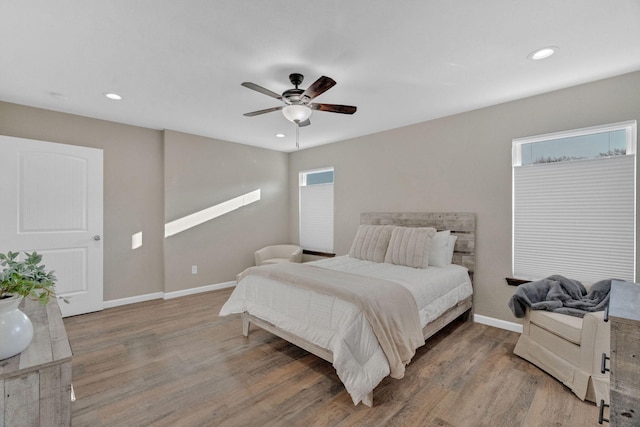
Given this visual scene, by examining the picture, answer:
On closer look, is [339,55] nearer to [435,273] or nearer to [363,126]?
[363,126]

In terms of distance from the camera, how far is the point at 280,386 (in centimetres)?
215

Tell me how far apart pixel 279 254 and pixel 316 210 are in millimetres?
1069

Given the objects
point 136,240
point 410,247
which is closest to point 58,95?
point 136,240

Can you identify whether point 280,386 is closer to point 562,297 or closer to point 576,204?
point 562,297

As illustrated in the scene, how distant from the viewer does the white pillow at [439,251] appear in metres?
3.24

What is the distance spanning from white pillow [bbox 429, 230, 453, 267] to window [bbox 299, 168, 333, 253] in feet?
6.89

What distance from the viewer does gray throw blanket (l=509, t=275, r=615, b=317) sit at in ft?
7.37

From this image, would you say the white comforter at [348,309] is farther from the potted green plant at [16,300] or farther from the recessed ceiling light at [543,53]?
the recessed ceiling light at [543,53]

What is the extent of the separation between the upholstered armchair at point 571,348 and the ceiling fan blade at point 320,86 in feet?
8.06

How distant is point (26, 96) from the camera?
9.96 ft

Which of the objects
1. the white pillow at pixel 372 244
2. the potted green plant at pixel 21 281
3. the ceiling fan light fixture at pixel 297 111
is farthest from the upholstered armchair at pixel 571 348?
the potted green plant at pixel 21 281

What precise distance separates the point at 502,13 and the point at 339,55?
3.49ft

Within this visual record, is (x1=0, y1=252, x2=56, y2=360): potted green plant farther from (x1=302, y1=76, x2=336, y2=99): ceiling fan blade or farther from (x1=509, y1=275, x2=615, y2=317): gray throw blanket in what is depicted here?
(x1=509, y1=275, x2=615, y2=317): gray throw blanket

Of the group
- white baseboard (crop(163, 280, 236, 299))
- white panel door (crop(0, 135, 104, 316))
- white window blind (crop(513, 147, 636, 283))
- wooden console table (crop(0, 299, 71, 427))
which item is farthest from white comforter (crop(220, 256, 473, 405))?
white panel door (crop(0, 135, 104, 316))
